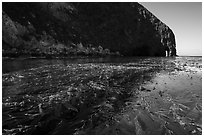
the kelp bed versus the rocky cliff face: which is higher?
the rocky cliff face

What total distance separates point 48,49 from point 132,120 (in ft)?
165

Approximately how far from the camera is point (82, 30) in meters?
77.4

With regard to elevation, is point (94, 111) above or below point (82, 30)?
below

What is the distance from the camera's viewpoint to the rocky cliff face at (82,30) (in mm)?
53844

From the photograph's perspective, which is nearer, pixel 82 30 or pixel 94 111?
pixel 94 111

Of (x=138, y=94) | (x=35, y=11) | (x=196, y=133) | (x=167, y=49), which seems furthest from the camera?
(x=167, y=49)

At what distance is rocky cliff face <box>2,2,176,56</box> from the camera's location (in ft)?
177

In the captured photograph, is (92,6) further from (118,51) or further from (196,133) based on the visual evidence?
(196,133)

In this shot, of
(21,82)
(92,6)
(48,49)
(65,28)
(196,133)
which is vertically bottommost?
(196,133)

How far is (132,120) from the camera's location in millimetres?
11547

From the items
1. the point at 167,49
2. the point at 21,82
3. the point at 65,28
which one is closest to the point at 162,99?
the point at 21,82

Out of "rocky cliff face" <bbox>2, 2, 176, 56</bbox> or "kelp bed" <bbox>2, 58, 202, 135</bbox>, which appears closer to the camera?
"kelp bed" <bbox>2, 58, 202, 135</bbox>

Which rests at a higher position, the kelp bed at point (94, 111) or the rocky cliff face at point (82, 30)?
the rocky cliff face at point (82, 30)

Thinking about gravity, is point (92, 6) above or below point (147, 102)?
above
